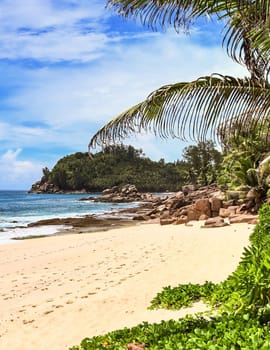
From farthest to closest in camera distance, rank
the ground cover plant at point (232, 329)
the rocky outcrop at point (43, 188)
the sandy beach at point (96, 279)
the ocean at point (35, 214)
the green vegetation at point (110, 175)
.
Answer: the rocky outcrop at point (43, 188) < the green vegetation at point (110, 175) < the ocean at point (35, 214) < the sandy beach at point (96, 279) < the ground cover plant at point (232, 329)

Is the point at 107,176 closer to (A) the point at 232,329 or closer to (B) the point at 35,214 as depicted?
(B) the point at 35,214

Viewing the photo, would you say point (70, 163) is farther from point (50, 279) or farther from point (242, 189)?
point (50, 279)

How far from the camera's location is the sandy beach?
18.9 ft

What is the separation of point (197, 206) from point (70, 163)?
100 m

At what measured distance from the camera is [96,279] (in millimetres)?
8992

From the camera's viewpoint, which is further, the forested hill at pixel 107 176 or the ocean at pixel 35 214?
the forested hill at pixel 107 176

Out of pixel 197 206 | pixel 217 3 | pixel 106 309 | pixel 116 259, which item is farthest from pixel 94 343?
pixel 197 206

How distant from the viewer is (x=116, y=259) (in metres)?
11.3

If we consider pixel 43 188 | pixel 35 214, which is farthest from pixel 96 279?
pixel 43 188

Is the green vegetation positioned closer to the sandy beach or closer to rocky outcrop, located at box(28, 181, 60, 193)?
rocky outcrop, located at box(28, 181, 60, 193)

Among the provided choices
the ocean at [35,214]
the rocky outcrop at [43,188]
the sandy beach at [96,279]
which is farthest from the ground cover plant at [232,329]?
the rocky outcrop at [43,188]

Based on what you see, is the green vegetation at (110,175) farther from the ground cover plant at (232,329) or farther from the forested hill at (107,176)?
the ground cover plant at (232,329)

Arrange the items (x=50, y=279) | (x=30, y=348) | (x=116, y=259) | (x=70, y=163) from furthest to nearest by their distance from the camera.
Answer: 1. (x=70, y=163)
2. (x=116, y=259)
3. (x=50, y=279)
4. (x=30, y=348)

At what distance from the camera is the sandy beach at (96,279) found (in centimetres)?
577
